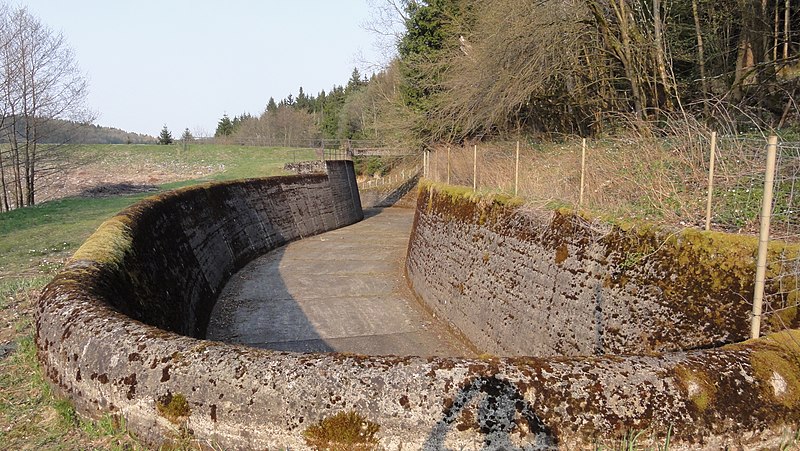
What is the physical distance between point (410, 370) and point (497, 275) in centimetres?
608

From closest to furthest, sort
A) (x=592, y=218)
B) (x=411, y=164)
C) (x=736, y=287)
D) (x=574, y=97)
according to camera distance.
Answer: (x=736, y=287), (x=592, y=218), (x=574, y=97), (x=411, y=164)

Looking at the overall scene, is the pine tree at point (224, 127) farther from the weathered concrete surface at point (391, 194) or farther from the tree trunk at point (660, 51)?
the tree trunk at point (660, 51)

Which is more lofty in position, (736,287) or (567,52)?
(567,52)

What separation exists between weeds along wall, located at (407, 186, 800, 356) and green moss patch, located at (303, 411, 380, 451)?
3.38m

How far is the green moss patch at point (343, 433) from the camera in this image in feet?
8.17

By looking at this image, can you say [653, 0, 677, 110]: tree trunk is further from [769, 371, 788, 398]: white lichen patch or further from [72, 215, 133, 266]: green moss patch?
Result: [72, 215, 133, 266]: green moss patch

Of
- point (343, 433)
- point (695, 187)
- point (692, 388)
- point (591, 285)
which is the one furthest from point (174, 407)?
point (695, 187)

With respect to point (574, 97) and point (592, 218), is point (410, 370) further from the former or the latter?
point (574, 97)

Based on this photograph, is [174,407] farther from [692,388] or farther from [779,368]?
[779,368]

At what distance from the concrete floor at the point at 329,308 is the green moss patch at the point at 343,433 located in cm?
653

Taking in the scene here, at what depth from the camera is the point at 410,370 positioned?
8.76 feet

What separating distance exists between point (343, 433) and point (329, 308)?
913 cm

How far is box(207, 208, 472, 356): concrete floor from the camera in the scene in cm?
952

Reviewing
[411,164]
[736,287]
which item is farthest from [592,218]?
[411,164]
